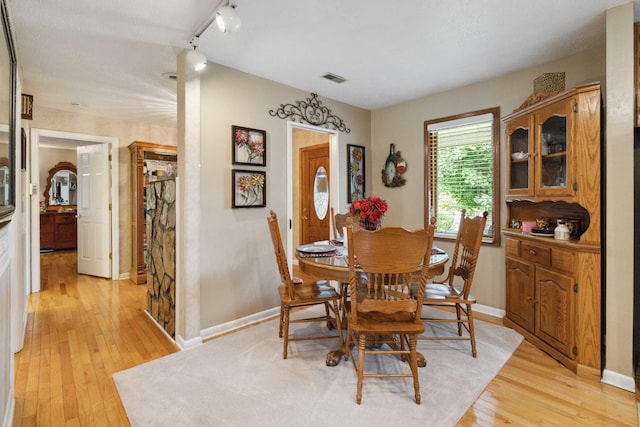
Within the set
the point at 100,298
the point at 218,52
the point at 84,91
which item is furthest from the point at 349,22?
the point at 100,298

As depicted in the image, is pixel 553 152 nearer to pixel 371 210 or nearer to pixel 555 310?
pixel 555 310

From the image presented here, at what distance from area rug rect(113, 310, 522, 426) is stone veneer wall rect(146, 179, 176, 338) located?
60 cm

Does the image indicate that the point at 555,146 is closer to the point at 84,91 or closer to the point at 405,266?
the point at 405,266

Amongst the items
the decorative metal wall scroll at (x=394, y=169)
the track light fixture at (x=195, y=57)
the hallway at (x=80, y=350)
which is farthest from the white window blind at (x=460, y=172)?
the hallway at (x=80, y=350)

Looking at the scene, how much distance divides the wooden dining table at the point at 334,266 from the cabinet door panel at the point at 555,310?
2.80 feet

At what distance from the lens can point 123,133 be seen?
4965 mm

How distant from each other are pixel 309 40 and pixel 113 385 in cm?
289

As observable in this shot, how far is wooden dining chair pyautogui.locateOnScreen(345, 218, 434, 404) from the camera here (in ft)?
6.01

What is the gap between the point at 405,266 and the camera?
6.14 ft

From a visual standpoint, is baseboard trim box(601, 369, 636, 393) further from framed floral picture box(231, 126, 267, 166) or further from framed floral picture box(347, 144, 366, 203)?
framed floral picture box(231, 126, 267, 166)

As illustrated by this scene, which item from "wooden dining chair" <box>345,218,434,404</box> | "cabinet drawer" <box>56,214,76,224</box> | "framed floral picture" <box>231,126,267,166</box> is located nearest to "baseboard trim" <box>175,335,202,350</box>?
"wooden dining chair" <box>345,218,434,404</box>

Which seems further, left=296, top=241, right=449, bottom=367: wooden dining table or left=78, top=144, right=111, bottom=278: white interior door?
left=78, top=144, right=111, bottom=278: white interior door

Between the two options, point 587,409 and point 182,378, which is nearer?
point 587,409

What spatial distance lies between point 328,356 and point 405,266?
99 centimetres
